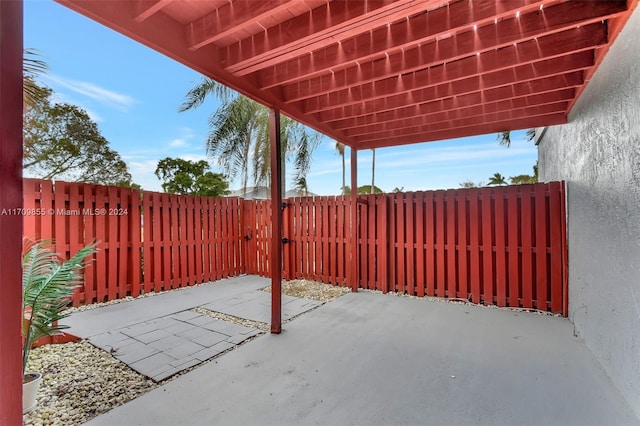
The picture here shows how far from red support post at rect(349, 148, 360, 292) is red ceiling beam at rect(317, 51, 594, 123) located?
1515 millimetres

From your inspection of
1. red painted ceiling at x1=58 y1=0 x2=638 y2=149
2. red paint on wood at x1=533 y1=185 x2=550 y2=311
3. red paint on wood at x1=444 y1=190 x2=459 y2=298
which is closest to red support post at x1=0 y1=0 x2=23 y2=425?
red painted ceiling at x1=58 y1=0 x2=638 y2=149

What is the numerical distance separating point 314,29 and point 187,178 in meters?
9.28

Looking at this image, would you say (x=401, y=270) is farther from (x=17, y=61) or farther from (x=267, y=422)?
(x=17, y=61)

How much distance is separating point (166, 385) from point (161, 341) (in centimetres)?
92

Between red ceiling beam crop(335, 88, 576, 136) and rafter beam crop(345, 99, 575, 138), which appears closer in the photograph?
red ceiling beam crop(335, 88, 576, 136)

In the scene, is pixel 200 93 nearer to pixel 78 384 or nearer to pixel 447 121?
pixel 447 121

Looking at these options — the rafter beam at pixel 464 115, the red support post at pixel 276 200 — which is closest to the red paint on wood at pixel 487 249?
the rafter beam at pixel 464 115

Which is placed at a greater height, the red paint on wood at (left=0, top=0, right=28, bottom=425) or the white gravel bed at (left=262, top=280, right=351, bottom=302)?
the red paint on wood at (left=0, top=0, right=28, bottom=425)

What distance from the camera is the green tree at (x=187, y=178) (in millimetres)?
9930

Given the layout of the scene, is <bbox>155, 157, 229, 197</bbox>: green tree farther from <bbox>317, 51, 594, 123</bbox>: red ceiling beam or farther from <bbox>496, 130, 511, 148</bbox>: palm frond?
<bbox>496, 130, 511, 148</bbox>: palm frond

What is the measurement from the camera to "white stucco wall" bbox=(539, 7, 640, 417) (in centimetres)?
186

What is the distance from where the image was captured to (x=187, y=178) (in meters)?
10.0

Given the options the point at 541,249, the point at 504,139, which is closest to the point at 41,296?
the point at 541,249

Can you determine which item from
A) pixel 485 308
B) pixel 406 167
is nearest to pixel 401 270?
pixel 485 308
